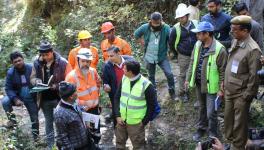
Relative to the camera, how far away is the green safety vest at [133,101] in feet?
18.8

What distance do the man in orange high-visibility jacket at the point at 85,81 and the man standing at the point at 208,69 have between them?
1.61 meters

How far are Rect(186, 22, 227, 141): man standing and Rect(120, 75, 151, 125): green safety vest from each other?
1.09m

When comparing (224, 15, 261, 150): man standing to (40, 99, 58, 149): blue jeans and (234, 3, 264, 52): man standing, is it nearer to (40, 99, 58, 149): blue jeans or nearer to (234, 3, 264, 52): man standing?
(234, 3, 264, 52): man standing

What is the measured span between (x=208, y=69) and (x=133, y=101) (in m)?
1.34

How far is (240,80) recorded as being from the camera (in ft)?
18.3

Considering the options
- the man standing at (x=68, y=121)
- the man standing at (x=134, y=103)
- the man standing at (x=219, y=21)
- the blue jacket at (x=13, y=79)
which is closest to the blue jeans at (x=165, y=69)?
the man standing at (x=219, y=21)

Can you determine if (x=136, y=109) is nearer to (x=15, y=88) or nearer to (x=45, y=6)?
(x=15, y=88)

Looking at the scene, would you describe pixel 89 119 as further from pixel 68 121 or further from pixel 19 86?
pixel 19 86

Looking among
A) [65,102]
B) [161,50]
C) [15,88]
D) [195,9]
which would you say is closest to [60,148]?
[65,102]

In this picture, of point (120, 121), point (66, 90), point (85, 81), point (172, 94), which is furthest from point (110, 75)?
point (172, 94)

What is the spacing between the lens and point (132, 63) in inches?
221

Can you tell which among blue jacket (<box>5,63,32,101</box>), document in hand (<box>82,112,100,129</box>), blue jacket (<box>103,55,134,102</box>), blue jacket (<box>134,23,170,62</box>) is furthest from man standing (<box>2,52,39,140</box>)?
blue jacket (<box>134,23,170,62</box>)

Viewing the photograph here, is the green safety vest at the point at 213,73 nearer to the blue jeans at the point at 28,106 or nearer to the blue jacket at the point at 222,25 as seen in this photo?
the blue jacket at the point at 222,25

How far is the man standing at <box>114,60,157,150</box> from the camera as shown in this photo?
572 cm
